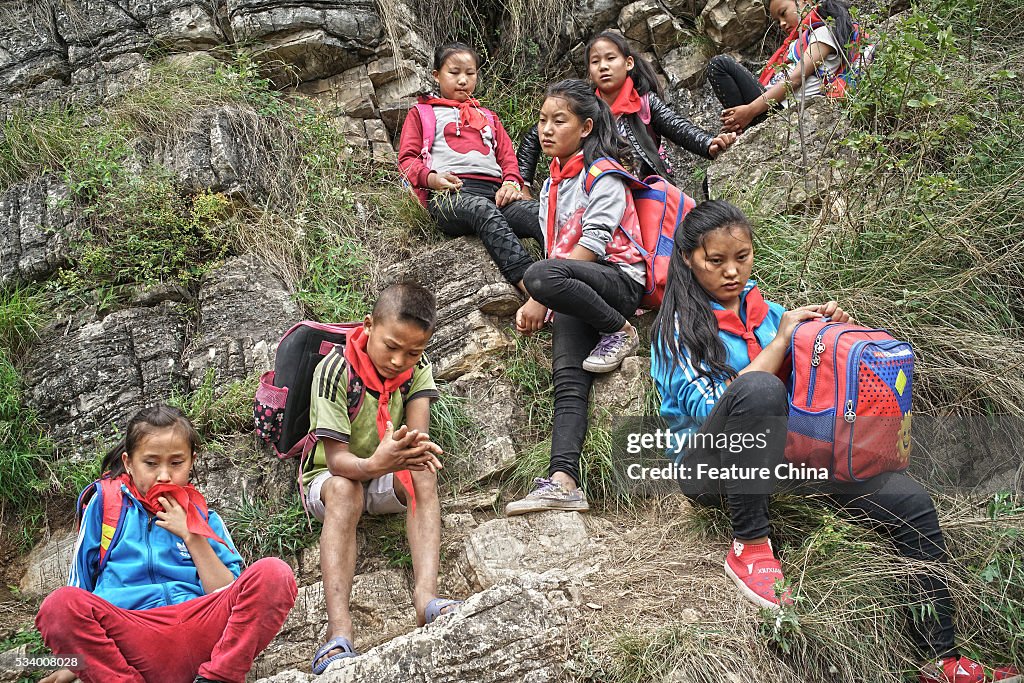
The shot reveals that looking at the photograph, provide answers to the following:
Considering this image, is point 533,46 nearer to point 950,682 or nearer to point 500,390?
point 500,390

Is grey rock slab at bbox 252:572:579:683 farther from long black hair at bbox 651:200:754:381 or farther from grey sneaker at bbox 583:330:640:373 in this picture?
grey sneaker at bbox 583:330:640:373

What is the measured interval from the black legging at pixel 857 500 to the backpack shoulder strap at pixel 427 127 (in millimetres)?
2867

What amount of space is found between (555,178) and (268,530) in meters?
2.12

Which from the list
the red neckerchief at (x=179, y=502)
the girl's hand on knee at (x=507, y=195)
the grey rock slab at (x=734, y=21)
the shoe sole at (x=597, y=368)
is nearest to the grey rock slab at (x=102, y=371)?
the red neckerchief at (x=179, y=502)

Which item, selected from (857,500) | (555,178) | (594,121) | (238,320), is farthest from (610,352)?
(238,320)

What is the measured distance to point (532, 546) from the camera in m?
3.65

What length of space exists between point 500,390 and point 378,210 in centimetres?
182

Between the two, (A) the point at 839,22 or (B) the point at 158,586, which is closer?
(B) the point at 158,586

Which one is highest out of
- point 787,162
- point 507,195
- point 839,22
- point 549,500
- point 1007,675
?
point 839,22

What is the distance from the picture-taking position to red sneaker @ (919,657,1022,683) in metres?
2.97

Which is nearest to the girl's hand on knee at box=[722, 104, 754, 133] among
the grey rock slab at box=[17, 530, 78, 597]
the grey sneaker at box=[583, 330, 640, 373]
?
the grey sneaker at box=[583, 330, 640, 373]

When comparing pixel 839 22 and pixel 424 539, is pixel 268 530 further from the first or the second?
pixel 839 22

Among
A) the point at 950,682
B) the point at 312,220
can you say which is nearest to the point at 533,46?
the point at 312,220

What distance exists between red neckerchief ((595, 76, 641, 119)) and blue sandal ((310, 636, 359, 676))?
3434mm
